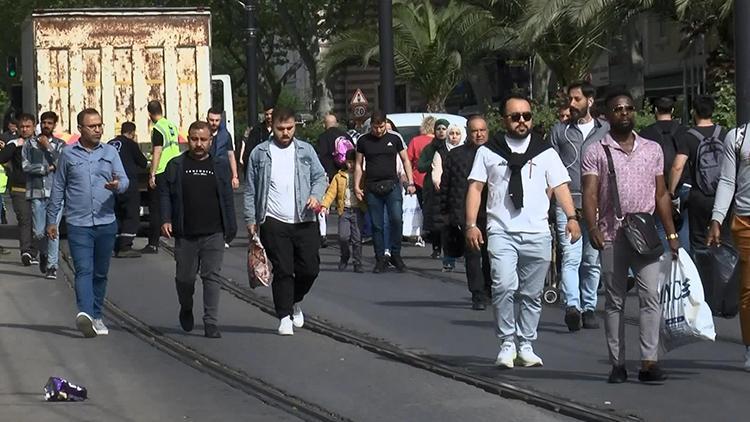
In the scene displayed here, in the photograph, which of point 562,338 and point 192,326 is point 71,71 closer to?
point 192,326

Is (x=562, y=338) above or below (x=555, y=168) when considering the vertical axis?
below

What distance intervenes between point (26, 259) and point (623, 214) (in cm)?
1206

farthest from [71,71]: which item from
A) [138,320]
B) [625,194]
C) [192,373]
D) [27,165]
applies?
[625,194]

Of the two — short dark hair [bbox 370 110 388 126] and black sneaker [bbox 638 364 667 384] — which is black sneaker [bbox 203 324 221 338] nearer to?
black sneaker [bbox 638 364 667 384]

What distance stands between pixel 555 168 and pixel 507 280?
787mm

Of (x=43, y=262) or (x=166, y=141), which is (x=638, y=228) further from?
(x=166, y=141)

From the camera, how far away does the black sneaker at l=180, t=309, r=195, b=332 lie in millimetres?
13734

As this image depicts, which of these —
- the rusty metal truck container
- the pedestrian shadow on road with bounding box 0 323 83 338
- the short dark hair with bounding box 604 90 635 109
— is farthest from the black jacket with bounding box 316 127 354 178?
the short dark hair with bounding box 604 90 635 109

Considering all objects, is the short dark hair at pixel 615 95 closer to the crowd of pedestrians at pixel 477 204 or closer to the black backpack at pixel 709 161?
the crowd of pedestrians at pixel 477 204

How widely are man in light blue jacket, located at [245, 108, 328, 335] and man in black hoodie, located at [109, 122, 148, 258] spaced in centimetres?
783

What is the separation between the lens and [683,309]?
10258mm

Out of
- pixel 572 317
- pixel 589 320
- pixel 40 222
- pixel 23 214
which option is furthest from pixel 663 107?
pixel 23 214

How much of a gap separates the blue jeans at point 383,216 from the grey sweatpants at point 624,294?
8372mm

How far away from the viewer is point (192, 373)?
1157cm
